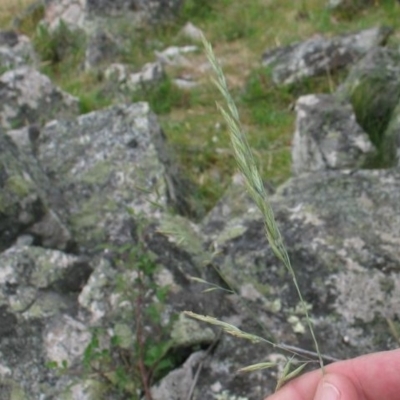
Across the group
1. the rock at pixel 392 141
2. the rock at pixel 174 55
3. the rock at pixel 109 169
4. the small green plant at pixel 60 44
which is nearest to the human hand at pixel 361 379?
the rock at pixel 109 169

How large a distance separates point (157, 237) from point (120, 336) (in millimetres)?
643

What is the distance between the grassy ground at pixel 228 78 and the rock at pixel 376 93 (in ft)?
2.59

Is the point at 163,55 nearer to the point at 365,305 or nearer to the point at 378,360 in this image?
the point at 365,305

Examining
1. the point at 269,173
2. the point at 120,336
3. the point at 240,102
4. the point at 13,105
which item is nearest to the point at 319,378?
the point at 120,336

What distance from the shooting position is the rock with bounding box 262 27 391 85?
343 inches

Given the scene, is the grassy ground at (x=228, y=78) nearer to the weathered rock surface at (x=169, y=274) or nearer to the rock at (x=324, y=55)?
the rock at (x=324, y=55)

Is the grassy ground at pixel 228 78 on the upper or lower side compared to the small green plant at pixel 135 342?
lower

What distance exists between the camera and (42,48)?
11695 millimetres

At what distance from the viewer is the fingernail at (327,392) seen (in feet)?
5.82

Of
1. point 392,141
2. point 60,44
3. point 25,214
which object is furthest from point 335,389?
point 60,44

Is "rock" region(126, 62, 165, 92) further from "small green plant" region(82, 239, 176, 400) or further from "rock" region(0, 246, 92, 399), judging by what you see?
"small green plant" region(82, 239, 176, 400)

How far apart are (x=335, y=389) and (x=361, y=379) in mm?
234

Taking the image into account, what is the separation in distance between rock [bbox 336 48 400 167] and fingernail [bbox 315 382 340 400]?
2990mm

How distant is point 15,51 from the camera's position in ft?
36.5
